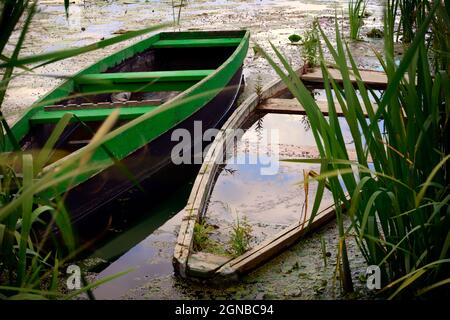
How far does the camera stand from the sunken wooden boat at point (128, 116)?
9.95 feet

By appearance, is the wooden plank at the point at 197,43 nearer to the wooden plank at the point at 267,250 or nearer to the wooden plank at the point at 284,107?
the wooden plank at the point at 284,107

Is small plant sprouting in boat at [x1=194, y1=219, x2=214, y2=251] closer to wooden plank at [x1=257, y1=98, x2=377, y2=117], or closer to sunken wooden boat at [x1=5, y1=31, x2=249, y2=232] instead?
sunken wooden boat at [x1=5, y1=31, x2=249, y2=232]

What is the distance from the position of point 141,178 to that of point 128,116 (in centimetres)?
40

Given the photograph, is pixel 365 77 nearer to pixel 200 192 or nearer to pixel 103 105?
pixel 103 105

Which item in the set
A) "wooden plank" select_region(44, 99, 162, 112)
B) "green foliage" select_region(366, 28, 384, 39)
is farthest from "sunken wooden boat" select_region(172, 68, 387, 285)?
"green foliage" select_region(366, 28, 384, 39)

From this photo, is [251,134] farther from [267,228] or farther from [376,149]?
[376,149]

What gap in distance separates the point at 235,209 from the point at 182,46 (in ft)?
9.62

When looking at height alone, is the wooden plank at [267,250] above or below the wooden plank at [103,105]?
below

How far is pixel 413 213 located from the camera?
1.70m

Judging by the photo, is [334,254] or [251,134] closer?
[334,254]

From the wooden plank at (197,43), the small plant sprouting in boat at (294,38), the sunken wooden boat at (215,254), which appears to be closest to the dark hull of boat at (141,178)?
the sunken wooden boat at (215,254)

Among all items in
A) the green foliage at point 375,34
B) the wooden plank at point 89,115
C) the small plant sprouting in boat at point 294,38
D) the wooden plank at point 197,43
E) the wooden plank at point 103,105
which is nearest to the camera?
the wooden plank at point 89,115

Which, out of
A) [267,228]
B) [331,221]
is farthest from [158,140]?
[331,221]

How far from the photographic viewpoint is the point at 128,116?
3441 millimetres
